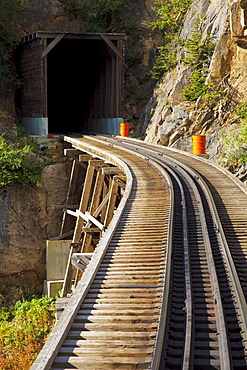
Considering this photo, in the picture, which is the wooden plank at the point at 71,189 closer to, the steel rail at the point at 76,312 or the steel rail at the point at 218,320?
the steel rail at the point at 218,320

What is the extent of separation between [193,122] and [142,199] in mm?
10661

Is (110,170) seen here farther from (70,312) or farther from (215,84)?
(70,312)

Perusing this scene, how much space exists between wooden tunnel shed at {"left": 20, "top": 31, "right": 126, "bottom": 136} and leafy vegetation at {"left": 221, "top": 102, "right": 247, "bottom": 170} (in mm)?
8430

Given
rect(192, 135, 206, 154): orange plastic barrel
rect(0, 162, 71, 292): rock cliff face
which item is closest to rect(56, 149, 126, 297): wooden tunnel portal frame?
rect(0, 162, 71, 292): rock cliff face

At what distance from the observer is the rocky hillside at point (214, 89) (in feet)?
64.7

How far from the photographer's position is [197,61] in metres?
22.6

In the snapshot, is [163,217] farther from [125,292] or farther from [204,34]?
[204,34]

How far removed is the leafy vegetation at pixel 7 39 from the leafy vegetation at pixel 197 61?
925 centimetres

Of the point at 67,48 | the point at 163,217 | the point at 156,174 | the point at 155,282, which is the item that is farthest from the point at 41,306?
the point at 67,48

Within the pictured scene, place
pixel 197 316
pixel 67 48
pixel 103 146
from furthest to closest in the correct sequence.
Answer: pixel 67 48
pixel 103 146
pixel 197 316

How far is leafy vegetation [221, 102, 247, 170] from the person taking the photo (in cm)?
1708

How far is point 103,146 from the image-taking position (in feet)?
65.2

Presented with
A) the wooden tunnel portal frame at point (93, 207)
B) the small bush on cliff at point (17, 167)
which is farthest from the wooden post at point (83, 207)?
the small bush on cliff at point (17, 167)

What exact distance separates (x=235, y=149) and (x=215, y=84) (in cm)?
464
